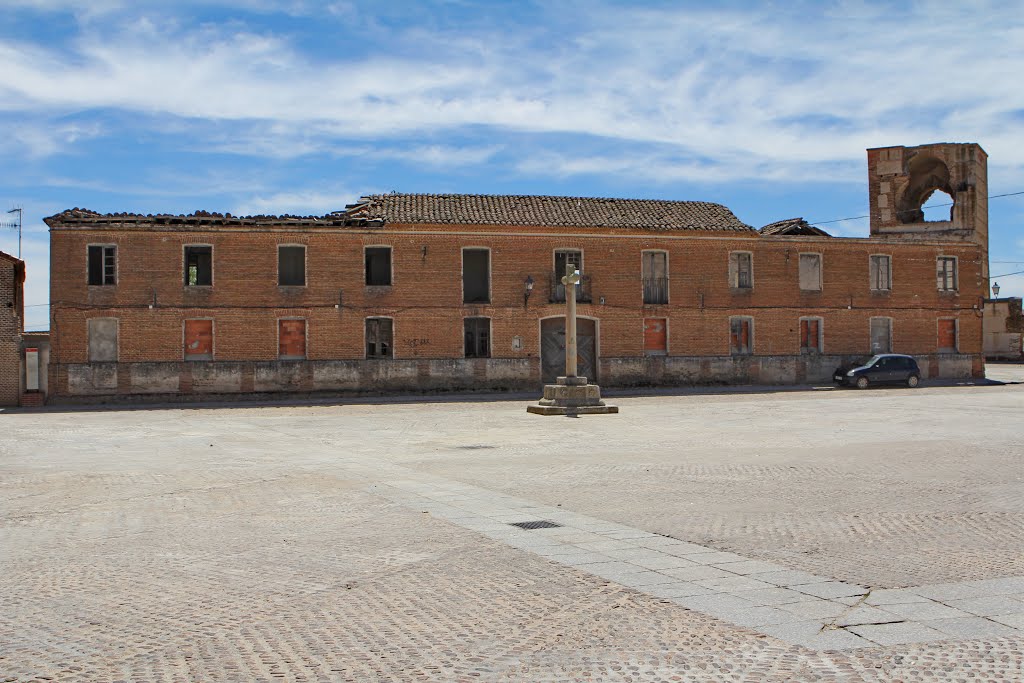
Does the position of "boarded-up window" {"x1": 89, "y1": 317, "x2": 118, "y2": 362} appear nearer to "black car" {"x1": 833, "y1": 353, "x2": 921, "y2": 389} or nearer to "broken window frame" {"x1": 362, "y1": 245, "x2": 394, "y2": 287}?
"broken window frame" {"x1": 362, "y1": 245, "x2": 394, "y2": 287}

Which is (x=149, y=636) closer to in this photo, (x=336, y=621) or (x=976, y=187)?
(x=336, y=621)

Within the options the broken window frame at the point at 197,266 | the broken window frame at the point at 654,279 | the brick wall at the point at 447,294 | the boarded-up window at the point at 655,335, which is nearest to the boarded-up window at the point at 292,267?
the brick wall at the point at 447,294

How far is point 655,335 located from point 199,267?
56.0ft

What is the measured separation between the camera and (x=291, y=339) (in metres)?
33.7

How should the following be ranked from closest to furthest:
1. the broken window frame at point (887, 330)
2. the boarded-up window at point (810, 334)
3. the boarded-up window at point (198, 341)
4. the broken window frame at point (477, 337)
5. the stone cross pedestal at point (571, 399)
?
the stone cross pedestal at point (571, 399), the boarded-up window at point (198, 341), the broken window frame at point (477, 337), the boarded-up window at point (810, 334), the broken window frame at point (887, 330)

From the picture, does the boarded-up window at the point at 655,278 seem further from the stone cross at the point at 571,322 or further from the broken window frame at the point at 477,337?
the stone cross at the point at 571,322

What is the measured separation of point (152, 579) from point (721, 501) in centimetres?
566

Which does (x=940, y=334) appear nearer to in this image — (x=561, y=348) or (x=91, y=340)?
(x=561, y=348)

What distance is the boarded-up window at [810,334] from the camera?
38.7 metres

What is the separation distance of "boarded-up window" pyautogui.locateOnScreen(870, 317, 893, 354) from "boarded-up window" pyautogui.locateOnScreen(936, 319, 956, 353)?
2709 millimetres

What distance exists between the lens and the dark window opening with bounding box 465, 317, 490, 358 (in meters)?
35.2

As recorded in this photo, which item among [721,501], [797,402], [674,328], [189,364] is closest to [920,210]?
[674,328]

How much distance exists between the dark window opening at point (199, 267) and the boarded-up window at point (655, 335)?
16159 millimetres

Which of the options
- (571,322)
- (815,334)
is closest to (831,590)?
A: (571,322)
